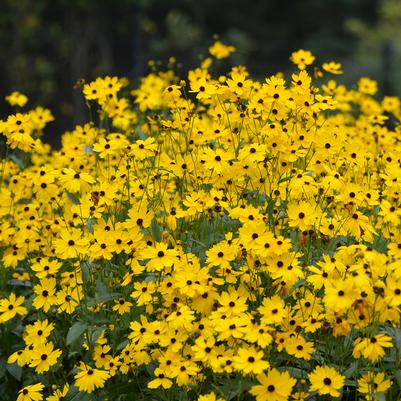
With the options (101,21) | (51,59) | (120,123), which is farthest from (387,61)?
(120,123)

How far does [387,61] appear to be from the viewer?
1323 centimetres

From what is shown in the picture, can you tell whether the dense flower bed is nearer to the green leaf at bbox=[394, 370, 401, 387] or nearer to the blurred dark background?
the green leaf at bbox=[394, 370, 401, 387]

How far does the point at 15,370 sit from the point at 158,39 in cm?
1592

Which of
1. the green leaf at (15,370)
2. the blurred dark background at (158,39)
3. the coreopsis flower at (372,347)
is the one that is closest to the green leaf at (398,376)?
the coreopsis flower at (372,347)

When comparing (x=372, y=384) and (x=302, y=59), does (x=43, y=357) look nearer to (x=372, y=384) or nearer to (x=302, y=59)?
(x=372, y=384)

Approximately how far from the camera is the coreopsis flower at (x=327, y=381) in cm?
251

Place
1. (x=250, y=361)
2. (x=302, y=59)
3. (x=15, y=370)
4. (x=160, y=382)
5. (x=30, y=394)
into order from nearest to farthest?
(x=250, y=361) < (x=160, y=382) < (x=30, y=394) < (x=15, y=370) < (x=302, y=59)

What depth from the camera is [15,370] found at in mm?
3455

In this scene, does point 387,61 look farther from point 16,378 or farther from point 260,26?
point 16,378

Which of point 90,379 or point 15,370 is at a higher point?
point 15,370

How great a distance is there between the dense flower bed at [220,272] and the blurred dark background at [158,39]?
788 cm

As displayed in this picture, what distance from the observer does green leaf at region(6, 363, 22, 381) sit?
3416 millimetres

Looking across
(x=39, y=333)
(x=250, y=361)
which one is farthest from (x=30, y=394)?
(x=250, y=361)

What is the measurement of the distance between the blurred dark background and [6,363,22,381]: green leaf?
828 cm
